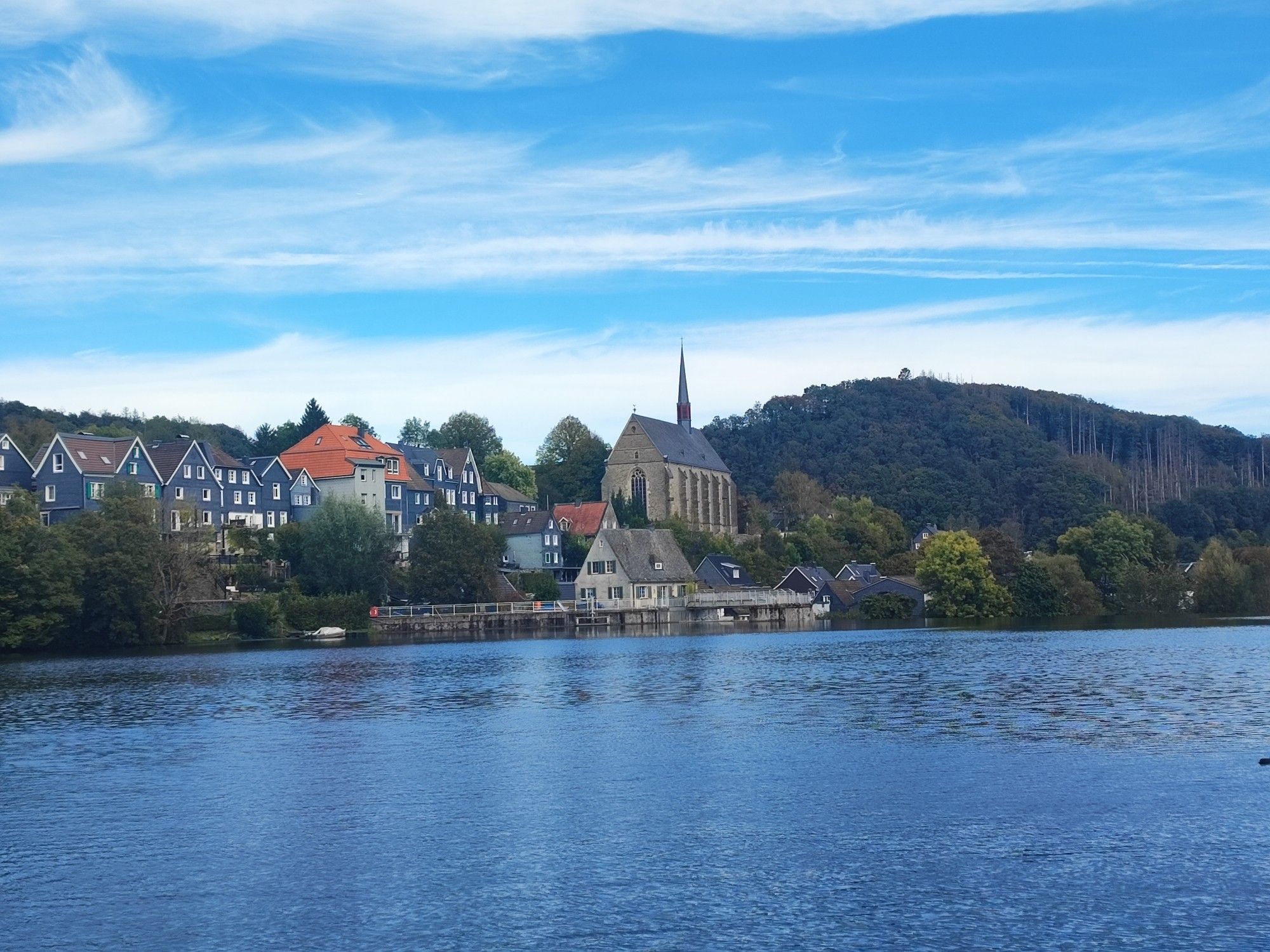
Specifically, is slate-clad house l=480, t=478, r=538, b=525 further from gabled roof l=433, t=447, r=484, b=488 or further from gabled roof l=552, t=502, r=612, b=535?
gabled roof l=433, t=447, r=484, b=488

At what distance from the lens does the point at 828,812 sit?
961 inches

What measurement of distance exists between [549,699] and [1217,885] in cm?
2878

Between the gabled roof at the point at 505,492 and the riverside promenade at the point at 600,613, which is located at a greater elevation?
the gabled roof at the point at 505,492

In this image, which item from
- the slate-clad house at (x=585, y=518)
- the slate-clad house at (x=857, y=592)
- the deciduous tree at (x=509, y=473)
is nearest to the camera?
the slate-clad house at (x=857, y=592)

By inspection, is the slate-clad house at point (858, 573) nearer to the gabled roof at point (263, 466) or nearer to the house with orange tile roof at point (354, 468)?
the house with orange tile roof at point (354, 468)

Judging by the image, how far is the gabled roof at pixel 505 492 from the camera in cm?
13862

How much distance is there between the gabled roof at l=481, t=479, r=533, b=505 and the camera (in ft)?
455

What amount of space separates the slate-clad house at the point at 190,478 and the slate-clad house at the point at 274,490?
4.57m

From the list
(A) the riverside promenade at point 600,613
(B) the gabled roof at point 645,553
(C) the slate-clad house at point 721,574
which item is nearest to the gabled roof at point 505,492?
(B) the gabled roof at point 645,553

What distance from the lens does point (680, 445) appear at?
558 feet

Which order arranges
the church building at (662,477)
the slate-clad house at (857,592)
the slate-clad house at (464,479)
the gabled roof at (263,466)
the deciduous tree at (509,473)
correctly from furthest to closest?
the church building at (662,477) → the deciduous tree at (509,473) → the slate-clad house at (464,479) → the slate-clad house at (857,592) → the gabled roof at (263,466)

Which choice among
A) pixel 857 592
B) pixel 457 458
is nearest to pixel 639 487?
pixel 457 458

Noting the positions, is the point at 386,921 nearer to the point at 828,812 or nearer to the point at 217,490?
the point at 828,812

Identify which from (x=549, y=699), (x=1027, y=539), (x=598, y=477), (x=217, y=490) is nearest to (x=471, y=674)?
(x=549, y=699)
